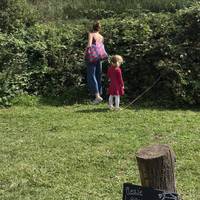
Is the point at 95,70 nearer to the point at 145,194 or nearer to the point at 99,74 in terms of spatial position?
the point at 99,74

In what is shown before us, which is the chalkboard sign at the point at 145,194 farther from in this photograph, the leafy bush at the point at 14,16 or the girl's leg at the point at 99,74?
the leafy bush at the point at 14,16

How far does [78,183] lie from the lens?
6594 mm

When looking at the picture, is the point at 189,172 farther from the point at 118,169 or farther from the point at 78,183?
the point at 78,183

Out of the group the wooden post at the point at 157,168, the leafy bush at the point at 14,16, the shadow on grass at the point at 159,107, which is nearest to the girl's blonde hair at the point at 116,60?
the shadow on grass at the point at 159,107

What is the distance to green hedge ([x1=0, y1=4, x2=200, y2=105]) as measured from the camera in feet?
34.6

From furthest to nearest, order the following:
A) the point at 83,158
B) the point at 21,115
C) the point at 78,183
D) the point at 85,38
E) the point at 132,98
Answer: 1. the point at 85,38
2. the point at 132,98
3. the point at 21,115
4. the point at 83,158
5. the point at 78,183

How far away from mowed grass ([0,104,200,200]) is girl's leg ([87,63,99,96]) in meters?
0.34

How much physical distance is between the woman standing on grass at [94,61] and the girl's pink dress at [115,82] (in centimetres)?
57

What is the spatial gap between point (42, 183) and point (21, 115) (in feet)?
10.9

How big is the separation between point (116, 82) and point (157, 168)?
19.9 ft

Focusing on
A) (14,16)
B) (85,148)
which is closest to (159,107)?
Result: (85,148)

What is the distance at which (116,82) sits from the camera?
10109mm

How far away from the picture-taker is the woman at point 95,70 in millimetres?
10648

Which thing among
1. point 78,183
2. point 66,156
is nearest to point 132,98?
point 66,156
